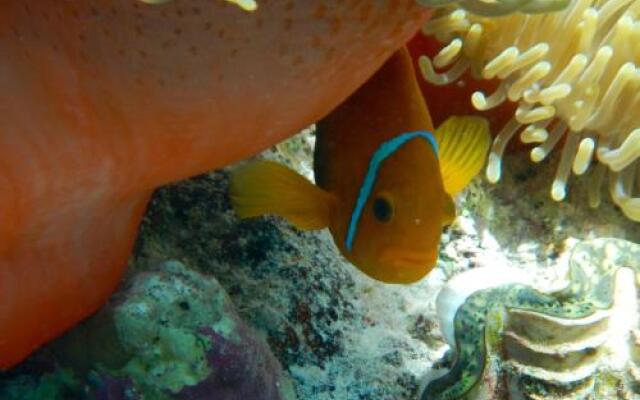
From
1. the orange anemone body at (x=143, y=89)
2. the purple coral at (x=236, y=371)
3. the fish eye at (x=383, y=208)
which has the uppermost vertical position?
the orange anemone body at (x=143, y=89)

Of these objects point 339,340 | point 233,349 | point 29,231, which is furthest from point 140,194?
point 339,340

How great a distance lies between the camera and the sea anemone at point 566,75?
2.01 metres

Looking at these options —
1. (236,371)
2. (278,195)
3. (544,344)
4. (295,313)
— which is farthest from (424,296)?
(236,371)

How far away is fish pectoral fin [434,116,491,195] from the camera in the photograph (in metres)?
2.05

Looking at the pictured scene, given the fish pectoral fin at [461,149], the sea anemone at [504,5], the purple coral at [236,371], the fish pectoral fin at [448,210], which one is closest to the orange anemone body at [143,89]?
the sea anemone at [504,5]

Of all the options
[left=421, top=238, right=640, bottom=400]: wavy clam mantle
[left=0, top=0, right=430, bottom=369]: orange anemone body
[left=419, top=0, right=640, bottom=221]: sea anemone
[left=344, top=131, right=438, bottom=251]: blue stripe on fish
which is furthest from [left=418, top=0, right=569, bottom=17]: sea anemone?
[left=421, top=238, right=640, bottom=400]: wavy clam mantle

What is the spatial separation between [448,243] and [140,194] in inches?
47.1

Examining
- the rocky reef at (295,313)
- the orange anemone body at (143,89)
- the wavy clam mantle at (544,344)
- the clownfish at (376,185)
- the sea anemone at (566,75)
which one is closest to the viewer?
the orange anemone body at (143,89)

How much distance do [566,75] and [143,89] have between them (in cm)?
134

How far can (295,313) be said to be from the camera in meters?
1.79

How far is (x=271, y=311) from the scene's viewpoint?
1.75 m

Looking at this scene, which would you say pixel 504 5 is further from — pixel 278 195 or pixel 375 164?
pixel 278 195

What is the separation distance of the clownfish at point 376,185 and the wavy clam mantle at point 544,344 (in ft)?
0.91

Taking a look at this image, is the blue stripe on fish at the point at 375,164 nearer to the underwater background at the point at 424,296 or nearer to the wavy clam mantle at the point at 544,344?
the underwater background at the point at 424,296
